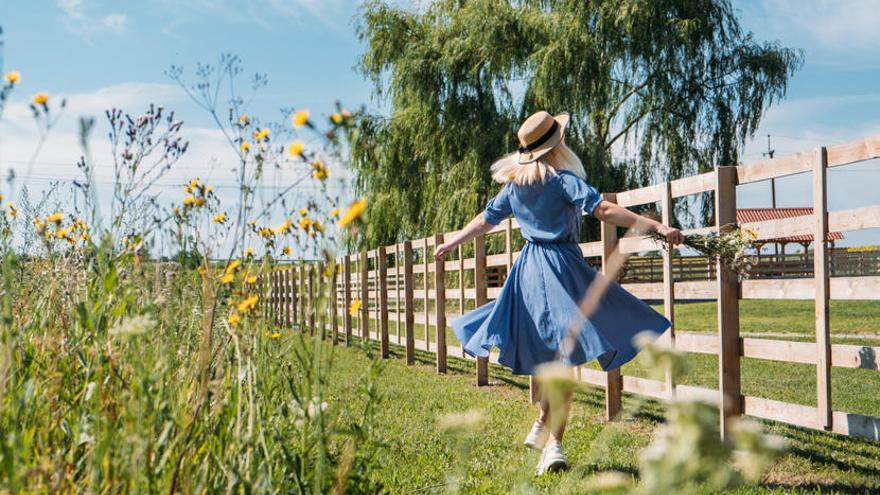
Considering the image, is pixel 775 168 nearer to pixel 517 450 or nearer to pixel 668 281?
pixel 668 281

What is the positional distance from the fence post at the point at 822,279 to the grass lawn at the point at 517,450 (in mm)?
339

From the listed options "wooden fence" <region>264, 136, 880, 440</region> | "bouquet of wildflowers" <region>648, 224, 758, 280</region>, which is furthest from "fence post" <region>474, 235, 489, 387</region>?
"bouquet of wildflowers" <region>648, 224, 758, 280</region>

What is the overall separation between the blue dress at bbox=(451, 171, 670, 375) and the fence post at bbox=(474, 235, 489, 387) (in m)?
3.30

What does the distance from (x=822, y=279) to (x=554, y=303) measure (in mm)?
1190

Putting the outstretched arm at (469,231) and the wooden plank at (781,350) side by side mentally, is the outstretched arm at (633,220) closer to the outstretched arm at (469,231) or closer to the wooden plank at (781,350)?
the outstretched arm at (469,231)

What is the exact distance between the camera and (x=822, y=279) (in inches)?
147

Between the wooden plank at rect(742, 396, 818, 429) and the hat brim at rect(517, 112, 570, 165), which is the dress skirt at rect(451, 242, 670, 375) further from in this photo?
the wooden plank at rect(742, 396, 818, 429)

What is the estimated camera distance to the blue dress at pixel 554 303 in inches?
150

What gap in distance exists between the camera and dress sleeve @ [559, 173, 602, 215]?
3.67 metres

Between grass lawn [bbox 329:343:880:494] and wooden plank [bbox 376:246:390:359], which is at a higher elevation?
wooden plank [bbox 376:246:390:359]

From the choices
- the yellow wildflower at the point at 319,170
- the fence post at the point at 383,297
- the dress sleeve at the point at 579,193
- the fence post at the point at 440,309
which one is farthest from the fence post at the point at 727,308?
the fence post at the point at 383,297

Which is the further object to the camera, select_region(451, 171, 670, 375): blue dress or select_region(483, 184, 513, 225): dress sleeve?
select_region(483, 184, 513, 225): dress sleeve

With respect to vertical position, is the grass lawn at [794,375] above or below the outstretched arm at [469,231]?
below

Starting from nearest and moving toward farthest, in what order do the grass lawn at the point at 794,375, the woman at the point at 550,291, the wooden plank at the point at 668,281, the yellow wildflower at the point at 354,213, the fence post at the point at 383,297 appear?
the yellow wildflower at the point at 354,213 → the woman at the point at 550,291 → the wooden plank at the point at 668,281 → the grass lawn at the point at 794,375 → the fence post at the point at 383,297
